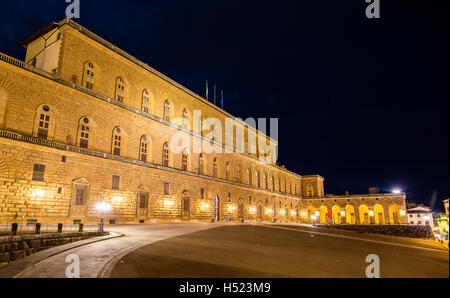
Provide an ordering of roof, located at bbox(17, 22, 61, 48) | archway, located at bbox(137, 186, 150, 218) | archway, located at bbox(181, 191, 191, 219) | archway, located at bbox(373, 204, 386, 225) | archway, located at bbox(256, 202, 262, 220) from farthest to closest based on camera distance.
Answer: archway, located at bbox(373, 204, 386, 225)
archway, located at bbox(256, 202, 262, 220)
archway, located at bbox(181, 191, 191, 219)
archway, located at bbox(137, 186, 150, 218)
roof, located at bbox(17, 22, 61, 48)

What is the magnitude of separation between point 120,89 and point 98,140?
19.5 feet

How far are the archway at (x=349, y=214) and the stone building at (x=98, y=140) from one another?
100 feet

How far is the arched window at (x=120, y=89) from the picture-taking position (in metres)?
25.1

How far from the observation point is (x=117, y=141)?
23.8 m

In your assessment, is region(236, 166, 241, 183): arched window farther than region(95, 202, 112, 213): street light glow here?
Yes

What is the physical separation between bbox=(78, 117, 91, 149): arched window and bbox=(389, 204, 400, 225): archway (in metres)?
55.5

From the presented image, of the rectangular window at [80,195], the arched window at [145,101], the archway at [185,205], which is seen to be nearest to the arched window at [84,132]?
the rectangular window at [80,195]

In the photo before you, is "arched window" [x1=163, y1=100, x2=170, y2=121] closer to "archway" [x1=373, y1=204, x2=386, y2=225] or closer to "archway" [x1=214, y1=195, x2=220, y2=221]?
"archway" [x1=214, y1=195, x2=220, y2=221]

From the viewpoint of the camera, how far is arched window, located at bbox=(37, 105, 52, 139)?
60.5 ft

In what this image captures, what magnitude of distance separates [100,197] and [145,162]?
5.46 meters

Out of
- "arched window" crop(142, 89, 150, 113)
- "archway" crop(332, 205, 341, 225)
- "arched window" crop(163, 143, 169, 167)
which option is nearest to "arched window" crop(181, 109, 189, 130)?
"arched window" crop(163, 143, 169, 167)

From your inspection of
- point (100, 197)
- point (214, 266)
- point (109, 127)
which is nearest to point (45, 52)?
point (109, 127)

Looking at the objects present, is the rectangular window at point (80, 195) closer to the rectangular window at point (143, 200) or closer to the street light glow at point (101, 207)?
the street light glow at point (101, 207)

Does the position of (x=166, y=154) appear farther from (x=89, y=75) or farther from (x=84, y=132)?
(x=89, y=75)
